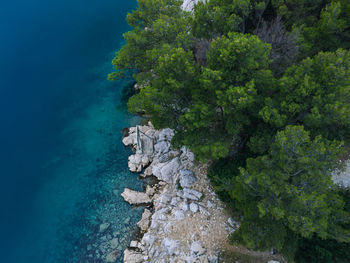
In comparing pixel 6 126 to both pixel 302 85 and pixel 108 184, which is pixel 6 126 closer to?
pixel 108 184

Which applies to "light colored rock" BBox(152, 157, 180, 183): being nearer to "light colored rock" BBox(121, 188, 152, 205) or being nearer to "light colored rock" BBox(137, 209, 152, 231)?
"light colored rock" BBox(121, 188, 152, 205)

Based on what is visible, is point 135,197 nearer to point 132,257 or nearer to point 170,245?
point 132,257

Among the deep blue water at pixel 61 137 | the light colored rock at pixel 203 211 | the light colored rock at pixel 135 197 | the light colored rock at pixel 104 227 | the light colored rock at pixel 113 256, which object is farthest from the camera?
the light colored rock at pixel 135 197

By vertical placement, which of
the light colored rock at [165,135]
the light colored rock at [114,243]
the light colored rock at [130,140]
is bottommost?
the light colored rock at [114,243]

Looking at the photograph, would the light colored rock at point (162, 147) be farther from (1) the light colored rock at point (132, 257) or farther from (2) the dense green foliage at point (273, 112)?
(1) the light colored rock at point (132, 257)

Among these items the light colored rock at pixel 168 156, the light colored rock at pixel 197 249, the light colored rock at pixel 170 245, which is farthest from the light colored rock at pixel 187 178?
the light colored rock at pixel 197 249

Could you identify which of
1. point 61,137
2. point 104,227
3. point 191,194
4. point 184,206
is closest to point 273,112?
point 191,194

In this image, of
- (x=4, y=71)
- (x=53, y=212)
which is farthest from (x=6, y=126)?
(x=53, y=212)
